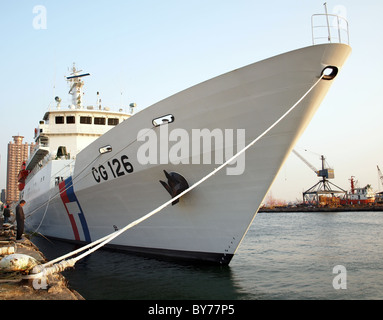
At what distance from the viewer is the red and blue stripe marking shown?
32.2 feet

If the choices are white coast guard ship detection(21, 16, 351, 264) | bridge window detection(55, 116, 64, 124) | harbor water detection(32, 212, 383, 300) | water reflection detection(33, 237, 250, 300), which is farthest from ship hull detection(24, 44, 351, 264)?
bridge window detection(55, 116, 64, 124)

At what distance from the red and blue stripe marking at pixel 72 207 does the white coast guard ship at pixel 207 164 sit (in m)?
0.70

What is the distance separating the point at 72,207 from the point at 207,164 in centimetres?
572

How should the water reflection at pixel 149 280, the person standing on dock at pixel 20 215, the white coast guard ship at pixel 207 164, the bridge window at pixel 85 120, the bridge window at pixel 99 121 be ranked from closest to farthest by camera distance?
the water reflection at pixel 149 280, the white coast guard ship at pixel 207 164, the person standing on dock at pixel 20 215, the bridge window at pixel 85 120, the bridge window at pixel 99 121

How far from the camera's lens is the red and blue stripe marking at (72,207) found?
9812 mm

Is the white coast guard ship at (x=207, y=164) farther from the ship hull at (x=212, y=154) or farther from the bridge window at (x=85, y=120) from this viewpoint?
the bridge window at (x=85, y=120)

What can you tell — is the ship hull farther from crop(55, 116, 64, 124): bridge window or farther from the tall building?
the tall building

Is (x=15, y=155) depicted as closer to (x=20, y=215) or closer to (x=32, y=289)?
(x=20, y=215)

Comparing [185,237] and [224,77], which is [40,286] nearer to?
[185,237]

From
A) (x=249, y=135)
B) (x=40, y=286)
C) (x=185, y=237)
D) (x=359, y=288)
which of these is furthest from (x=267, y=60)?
(x=40, y=286)

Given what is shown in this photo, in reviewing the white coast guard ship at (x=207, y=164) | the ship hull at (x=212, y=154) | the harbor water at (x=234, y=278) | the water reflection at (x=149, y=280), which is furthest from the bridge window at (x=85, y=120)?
the water reflection at (x=149, y=280)

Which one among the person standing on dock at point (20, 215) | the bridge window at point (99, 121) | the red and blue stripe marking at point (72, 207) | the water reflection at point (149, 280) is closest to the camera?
the water reflection at point (149, 280)

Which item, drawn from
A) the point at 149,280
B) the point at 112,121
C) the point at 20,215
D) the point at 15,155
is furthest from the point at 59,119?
the point at 15,155
